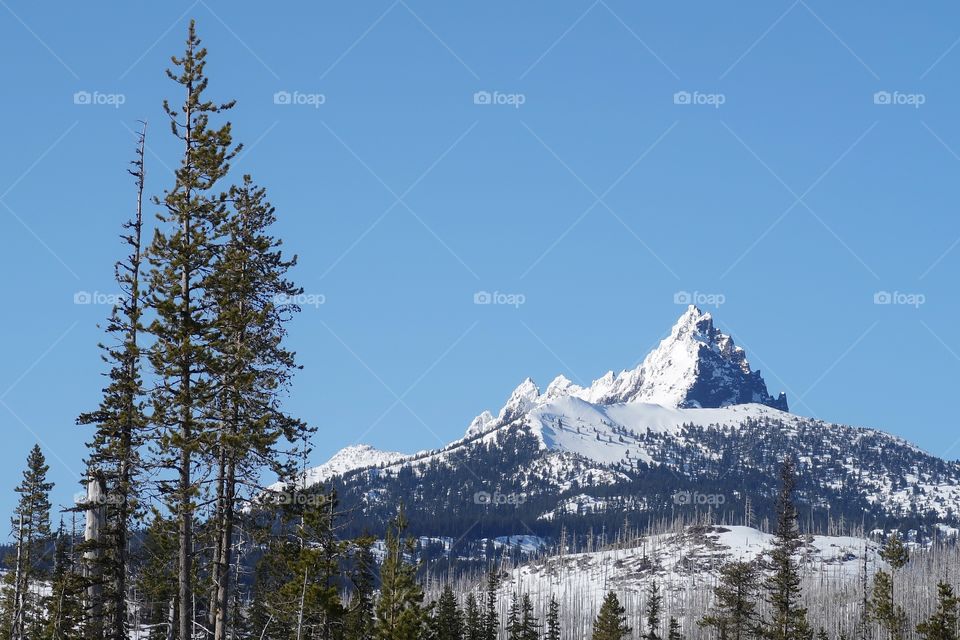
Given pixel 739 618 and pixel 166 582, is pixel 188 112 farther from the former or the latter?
pixel 739 618

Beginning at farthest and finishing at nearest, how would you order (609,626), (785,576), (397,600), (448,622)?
1. (609,626)
2. (448,622)
3. (785,576)
4. (397,600)

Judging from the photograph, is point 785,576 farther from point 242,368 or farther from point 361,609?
point 242,368

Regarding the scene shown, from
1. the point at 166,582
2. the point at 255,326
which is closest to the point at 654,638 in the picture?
the point at 166,582

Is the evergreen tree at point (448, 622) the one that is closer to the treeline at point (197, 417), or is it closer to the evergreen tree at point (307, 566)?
the evergreen tree at point (307, 566)

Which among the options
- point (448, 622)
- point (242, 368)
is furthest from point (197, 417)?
point (448, 622)

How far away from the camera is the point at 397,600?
186 ft

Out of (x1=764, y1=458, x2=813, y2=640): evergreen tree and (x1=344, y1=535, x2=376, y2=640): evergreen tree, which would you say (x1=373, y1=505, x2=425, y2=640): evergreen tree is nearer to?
(x1=344, y1=535, x2=376, y2=640): evergreen tree

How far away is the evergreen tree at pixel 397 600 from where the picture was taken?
55753 millimetres

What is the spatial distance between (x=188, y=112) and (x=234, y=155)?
171 centimetres

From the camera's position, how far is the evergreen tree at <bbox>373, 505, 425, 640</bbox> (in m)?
55.8

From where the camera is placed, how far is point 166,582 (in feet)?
139

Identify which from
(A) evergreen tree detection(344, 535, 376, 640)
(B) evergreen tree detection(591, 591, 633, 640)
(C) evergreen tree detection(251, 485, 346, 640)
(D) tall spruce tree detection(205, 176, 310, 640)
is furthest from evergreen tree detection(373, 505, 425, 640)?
(B) evergreen tree detection(591, 591, 633, 640)

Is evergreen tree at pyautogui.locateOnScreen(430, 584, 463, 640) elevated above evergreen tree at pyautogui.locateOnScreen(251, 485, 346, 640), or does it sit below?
below

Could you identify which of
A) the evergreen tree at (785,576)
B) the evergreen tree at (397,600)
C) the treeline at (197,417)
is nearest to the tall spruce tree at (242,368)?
the treeline at (197,417)
